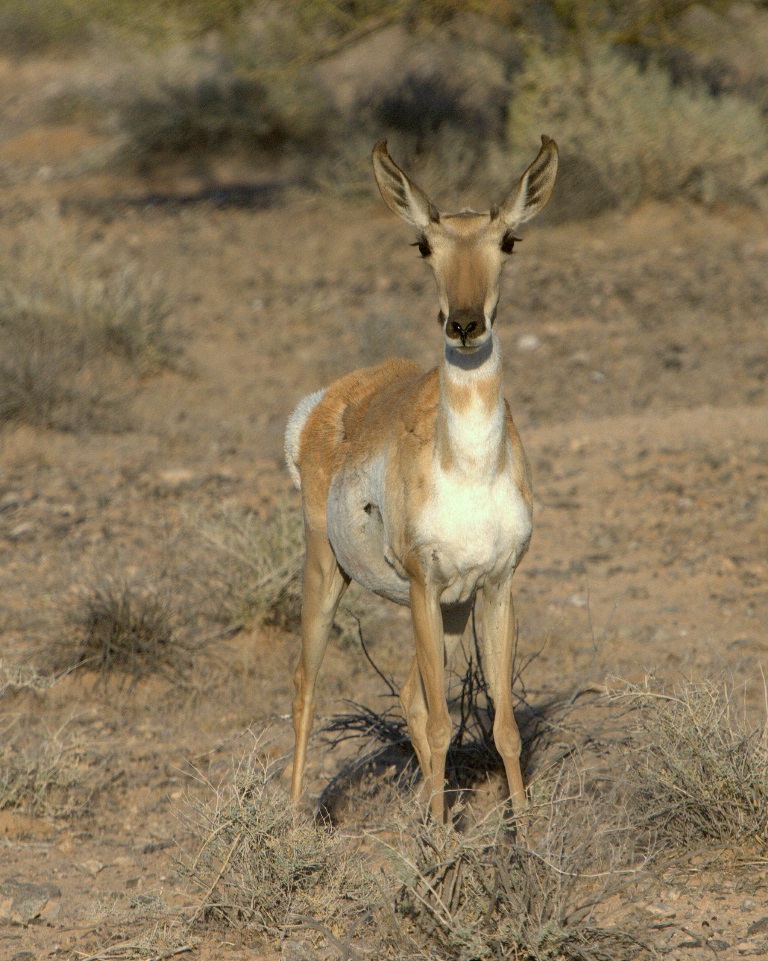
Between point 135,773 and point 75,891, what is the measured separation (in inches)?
51.1

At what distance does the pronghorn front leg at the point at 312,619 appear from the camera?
5.34m

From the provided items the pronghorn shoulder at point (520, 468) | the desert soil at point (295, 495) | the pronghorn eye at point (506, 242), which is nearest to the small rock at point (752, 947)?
the desert soil at point (295, 495)

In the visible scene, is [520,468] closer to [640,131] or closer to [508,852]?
[508,852]

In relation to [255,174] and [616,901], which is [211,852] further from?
[255,174]

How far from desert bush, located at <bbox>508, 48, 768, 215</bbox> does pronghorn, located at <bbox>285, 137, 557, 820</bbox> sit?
1182 centimetres

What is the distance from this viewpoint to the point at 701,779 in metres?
4.65

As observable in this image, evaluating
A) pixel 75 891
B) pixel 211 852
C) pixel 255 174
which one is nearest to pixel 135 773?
pixel 75 891

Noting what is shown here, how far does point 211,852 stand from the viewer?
4434 millimetres

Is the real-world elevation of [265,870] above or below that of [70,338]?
above

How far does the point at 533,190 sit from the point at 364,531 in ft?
4.40

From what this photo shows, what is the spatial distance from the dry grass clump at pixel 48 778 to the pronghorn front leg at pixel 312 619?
108 centimetres

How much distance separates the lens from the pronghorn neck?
4.30m

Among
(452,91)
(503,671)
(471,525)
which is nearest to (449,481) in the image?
(471,525)

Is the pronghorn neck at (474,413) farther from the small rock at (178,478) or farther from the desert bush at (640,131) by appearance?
the desert bush at (640,131)
